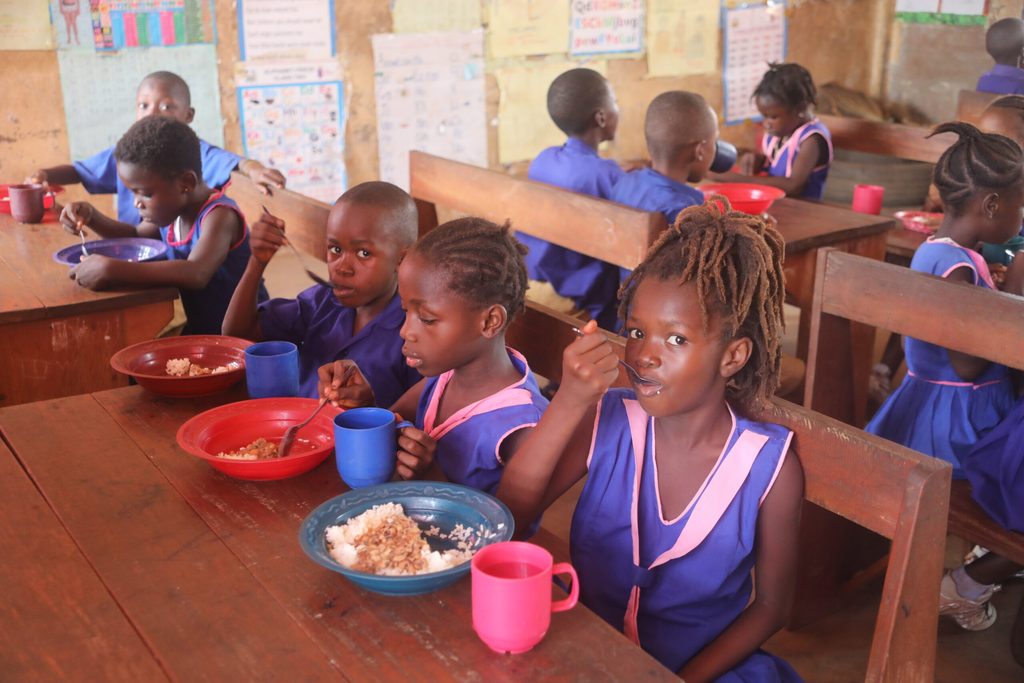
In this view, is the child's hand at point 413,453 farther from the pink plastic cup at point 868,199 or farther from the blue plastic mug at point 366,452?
the pink plastic cup at point 868,199

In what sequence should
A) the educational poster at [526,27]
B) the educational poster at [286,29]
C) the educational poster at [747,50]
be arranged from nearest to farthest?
the educational poster at [286,29] < the educational poster at [526,27] < the educational poster at [747,50]

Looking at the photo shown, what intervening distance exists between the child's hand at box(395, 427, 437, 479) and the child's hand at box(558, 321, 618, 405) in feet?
0.85

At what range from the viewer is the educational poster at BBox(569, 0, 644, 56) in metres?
6.16

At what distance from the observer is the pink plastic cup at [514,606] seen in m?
1.11

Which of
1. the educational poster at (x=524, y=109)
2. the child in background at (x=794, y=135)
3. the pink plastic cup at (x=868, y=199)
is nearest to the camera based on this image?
the pink plastic cup at (x=868, y=199)

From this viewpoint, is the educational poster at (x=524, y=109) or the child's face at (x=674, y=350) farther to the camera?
the educational poster at (x=524, y=109)

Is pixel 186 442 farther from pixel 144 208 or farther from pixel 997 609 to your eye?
pixel 997 609

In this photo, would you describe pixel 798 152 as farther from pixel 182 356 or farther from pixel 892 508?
pixel 892 508

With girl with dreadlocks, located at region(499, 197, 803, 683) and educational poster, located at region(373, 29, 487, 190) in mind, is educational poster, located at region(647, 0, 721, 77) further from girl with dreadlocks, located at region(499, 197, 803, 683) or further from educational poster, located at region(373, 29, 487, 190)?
girl with dreadlocks, located at region(499, 197, 803, 683)

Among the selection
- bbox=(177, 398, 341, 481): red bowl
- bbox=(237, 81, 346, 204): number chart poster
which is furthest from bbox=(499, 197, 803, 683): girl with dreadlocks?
bbox=(237, 81, 346, 204): number chart poster

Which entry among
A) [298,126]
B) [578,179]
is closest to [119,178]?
[578,179]

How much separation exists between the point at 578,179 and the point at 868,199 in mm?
1207

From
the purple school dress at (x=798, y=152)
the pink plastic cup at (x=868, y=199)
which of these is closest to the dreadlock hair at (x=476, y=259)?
the pink plastic cup at (x=868, y=199)

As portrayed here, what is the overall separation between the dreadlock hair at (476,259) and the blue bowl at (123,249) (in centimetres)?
137
